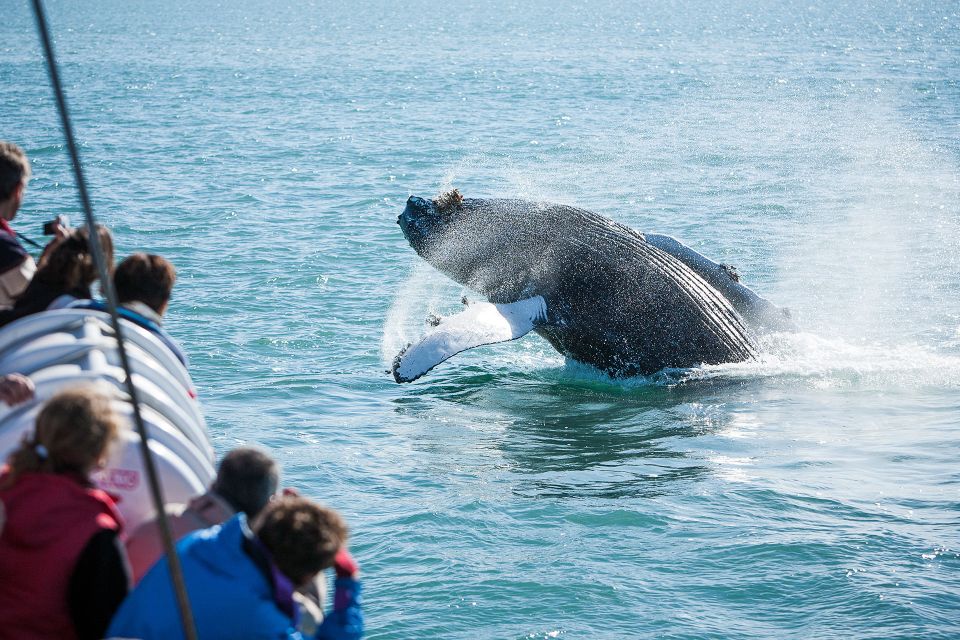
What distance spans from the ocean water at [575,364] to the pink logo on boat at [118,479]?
323cm

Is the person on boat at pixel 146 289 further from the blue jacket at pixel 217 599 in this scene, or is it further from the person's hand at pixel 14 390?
the blue jacket at pixel 217 599

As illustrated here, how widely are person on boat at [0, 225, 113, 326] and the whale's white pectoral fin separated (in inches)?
228

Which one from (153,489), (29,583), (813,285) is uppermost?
(153,489)

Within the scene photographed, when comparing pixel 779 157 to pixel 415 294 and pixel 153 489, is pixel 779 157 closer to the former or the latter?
pixel 415 294

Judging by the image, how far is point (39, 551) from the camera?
460 cm

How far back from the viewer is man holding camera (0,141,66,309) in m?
7.14

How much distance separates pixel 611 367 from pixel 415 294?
664 centimetres

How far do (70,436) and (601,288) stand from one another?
369 inches

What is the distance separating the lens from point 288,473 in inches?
443

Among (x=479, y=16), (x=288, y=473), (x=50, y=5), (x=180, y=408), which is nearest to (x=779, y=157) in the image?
(x=288, y=473)

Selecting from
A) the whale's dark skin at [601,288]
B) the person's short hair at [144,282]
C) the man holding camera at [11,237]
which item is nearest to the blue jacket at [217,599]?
the person's short hair at [144,282]

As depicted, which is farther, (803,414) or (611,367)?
(611,367)

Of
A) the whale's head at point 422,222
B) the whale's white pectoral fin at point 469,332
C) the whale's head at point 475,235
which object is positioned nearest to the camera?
the whale's white pectoral fin at point 469,332

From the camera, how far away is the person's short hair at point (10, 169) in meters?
7.15
